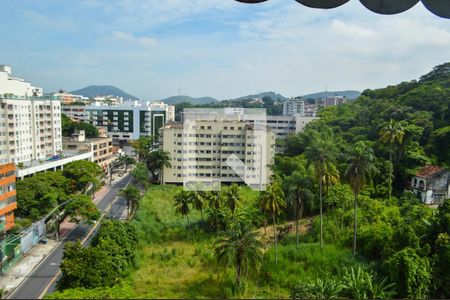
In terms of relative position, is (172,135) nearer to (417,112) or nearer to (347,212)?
(347,212)

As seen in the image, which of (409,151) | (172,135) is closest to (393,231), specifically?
(409,151)

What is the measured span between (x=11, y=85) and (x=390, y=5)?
1897 centimetres

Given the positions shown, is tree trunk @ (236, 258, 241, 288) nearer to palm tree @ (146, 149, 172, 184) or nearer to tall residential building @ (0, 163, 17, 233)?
tall residential building @ (0, 163, 17, 233)

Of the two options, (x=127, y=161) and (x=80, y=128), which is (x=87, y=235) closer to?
(x=127, y=161)

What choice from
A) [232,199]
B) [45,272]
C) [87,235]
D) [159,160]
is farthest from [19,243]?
[159,160]

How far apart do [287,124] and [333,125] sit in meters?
8.00

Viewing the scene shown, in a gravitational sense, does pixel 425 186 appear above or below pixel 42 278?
above

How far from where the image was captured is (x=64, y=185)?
14.5 meters

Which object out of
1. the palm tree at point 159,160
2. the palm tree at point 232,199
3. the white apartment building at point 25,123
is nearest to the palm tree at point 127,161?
the white apartment building at point 25,123

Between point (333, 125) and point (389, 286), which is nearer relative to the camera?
point (389, 286)

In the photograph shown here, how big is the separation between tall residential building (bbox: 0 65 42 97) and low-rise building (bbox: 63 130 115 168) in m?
3.64

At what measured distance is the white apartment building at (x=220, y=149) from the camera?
55.5 ft

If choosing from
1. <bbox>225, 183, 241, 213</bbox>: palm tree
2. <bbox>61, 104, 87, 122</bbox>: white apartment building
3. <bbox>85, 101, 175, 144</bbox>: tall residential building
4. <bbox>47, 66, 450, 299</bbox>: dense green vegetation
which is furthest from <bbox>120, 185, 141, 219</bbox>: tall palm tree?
<bbox>61, 104, 87, 122</bbox>: white apartment building

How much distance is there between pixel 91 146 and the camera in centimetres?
1994
